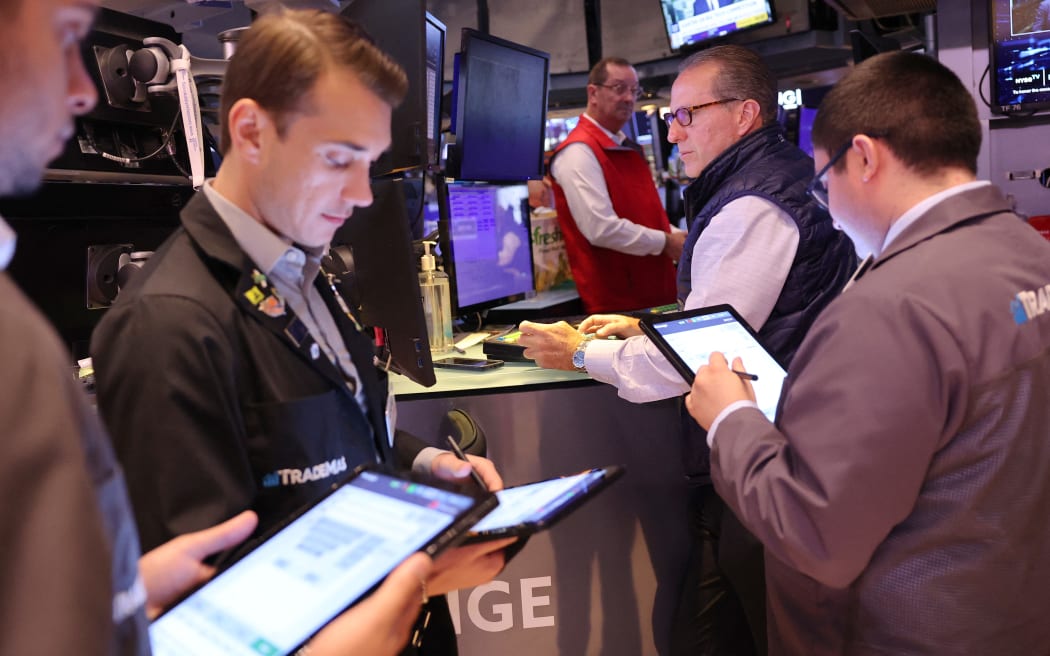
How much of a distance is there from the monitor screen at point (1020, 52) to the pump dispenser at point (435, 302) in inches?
94.7

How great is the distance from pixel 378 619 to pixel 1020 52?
138 inches

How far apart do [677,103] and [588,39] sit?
572cm

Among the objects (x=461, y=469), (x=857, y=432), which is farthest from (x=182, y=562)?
(x=857, y=432)

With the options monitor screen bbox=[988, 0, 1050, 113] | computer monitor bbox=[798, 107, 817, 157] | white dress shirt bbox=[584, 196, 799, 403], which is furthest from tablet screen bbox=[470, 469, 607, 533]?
computer monitor bbox=[798, 107, 817, 157]

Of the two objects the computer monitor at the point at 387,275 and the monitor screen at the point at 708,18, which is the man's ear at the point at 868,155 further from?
the monitor screen at the point at 708,18

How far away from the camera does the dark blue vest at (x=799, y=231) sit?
208 centimetres

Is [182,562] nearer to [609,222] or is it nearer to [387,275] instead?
[387,275]

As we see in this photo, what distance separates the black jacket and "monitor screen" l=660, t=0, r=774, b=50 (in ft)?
19.2

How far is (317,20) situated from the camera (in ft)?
4.04

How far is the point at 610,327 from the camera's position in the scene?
2.41m

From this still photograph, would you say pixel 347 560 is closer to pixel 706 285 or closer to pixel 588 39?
pixel 706 285

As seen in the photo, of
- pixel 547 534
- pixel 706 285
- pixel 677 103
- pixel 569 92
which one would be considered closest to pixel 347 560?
pixel 706 285

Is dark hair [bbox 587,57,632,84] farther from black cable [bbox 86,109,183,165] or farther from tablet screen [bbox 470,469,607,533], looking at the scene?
tablet screen [bbox 470,469,607,533]

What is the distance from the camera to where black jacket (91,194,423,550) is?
106 centimetres
